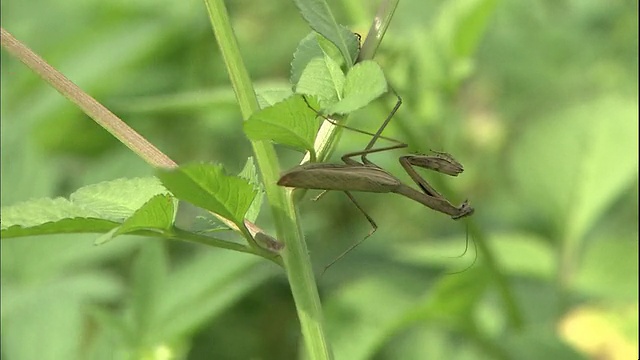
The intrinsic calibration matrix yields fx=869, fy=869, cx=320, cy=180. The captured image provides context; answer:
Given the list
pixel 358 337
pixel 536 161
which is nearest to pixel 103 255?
pixel 358 337

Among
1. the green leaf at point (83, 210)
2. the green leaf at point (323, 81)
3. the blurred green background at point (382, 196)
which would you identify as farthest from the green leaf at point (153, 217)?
the blurred green background at point (382, 196)

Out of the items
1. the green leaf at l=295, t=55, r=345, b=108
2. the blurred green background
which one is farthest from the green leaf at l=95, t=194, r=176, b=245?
the blurred green background

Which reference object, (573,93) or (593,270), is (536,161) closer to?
(593,270)

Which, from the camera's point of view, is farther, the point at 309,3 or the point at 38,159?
the point at 38,159

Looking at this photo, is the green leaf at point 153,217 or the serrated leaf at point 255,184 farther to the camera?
the serrated leaf at point 255,184

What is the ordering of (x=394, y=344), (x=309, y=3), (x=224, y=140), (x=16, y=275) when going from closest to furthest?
(x=309, y=3), (x=16, y=275), (x=394, y=344), (x=224, y=140)

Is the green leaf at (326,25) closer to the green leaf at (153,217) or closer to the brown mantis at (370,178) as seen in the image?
the brown mantis at (370,178)
